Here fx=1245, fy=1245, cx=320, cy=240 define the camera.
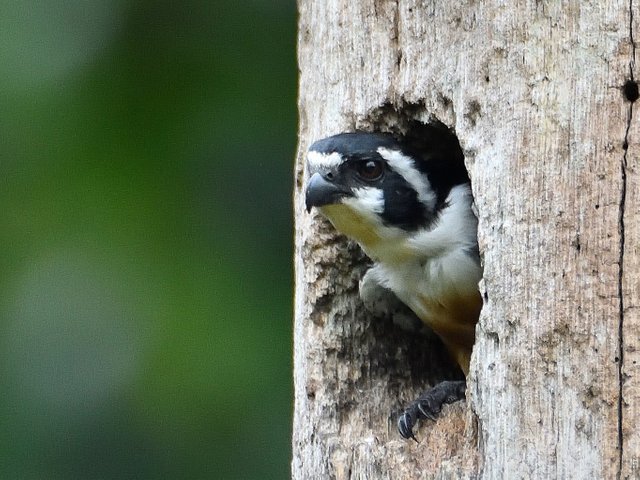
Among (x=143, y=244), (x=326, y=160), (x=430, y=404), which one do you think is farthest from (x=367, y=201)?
(x=143, y=244)

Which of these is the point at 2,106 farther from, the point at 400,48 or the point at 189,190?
the point at 400,48

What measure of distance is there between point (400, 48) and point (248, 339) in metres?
2.15

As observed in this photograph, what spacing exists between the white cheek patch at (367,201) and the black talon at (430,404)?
589 mm

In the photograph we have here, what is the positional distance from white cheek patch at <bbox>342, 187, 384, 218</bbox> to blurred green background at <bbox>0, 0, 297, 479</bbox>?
1.73 m

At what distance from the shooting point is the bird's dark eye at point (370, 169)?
12.3 ft

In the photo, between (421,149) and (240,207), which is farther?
(240,207)

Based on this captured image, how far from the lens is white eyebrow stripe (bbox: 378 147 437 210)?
377 cm

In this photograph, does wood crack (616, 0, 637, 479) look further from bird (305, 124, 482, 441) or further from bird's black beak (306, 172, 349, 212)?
bird's black beak (306, 172, 349, 212)

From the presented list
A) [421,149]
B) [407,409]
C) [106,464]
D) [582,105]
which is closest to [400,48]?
[421,149]

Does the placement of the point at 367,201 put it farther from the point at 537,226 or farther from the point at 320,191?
the point at 537,226

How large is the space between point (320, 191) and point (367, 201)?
0.59ft

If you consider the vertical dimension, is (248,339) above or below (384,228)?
below

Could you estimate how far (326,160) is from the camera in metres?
3.68

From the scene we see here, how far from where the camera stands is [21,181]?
588 centimetres
